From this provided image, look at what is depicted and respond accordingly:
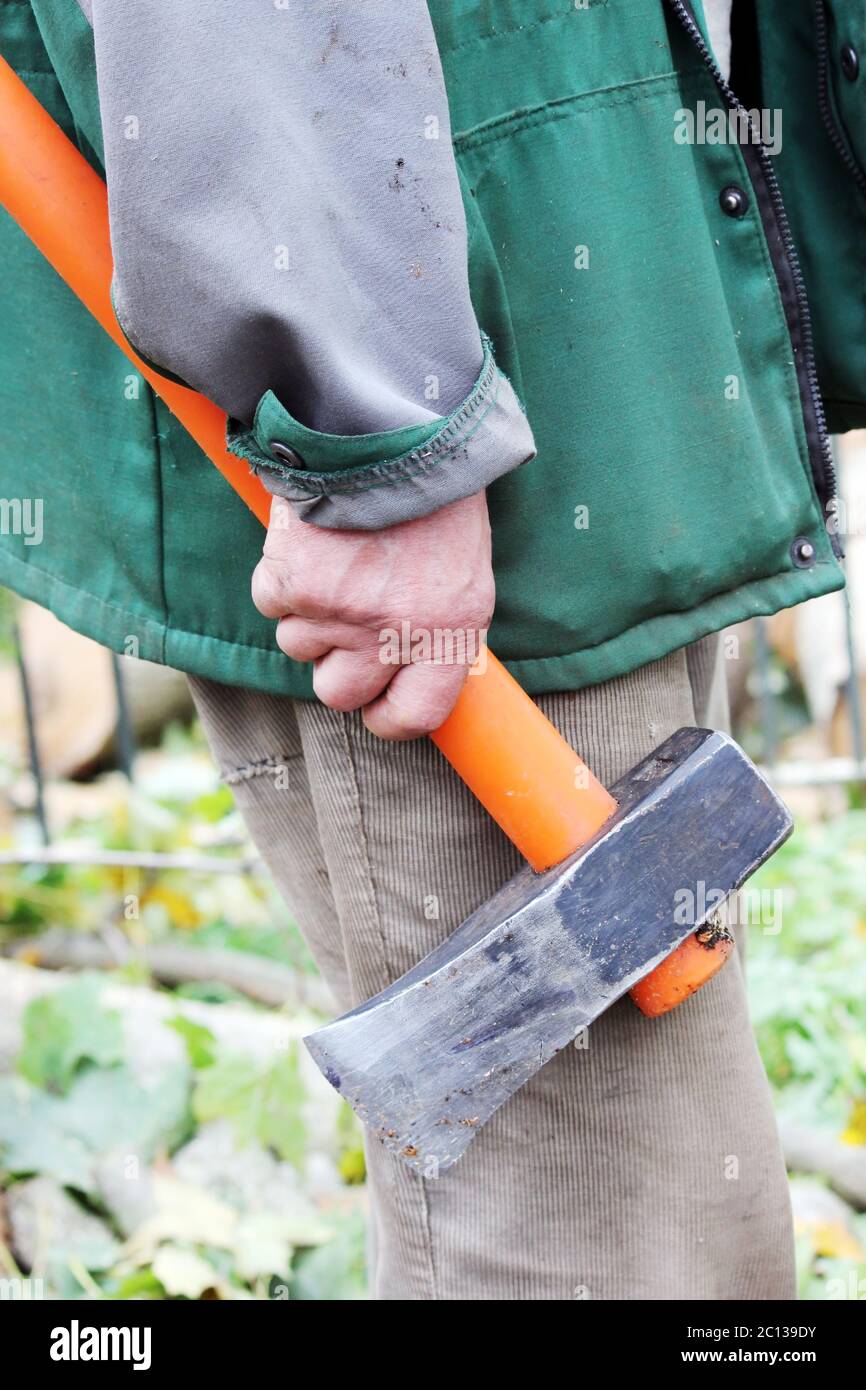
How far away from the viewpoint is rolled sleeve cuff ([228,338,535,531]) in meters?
0.98

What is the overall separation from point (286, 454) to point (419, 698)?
22 centimetres

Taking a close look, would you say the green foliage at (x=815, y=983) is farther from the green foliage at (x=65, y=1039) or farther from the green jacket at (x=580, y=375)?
the green jacket at (x=580, y=375)

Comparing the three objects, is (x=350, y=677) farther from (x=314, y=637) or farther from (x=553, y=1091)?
(x=553, y=1091)

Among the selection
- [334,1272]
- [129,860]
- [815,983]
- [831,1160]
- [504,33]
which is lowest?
[334,1272]

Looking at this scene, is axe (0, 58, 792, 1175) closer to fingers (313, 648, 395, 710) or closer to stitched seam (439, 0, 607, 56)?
fingers (313, 648, 395, 710)

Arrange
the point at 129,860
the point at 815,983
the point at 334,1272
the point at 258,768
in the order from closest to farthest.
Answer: the point at 258,768 → the point at 334,1272 → the point at 815,983 → the point at 129,860

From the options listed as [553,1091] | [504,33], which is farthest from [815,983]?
[504,33]

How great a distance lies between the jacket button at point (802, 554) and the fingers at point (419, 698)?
37cm

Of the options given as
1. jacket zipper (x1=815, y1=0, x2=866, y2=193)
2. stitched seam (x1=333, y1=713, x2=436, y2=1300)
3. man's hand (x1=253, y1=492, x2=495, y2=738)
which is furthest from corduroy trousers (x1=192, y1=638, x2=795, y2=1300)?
jacket zipper (x1=815, y1=0, x2=866, y2=193)

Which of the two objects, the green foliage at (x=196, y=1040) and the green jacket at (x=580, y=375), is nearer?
the green jacket at (x=580, y=375)

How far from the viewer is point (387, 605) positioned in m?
1.02

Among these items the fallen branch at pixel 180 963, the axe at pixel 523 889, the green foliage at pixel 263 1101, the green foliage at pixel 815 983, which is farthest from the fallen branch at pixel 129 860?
the axe at pixel 523 889

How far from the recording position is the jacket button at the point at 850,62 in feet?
4.02

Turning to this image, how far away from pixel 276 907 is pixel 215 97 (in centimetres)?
290
